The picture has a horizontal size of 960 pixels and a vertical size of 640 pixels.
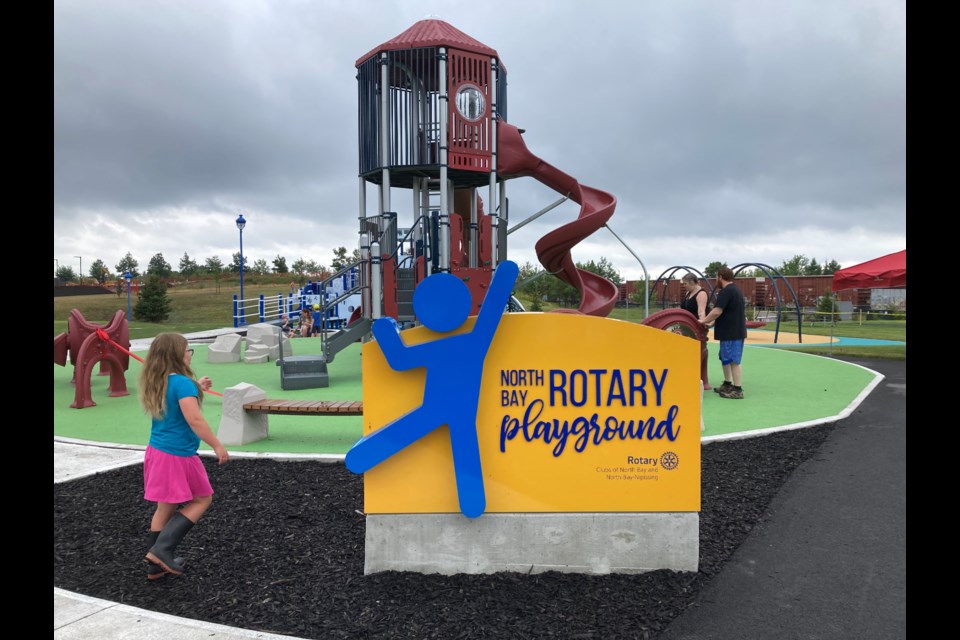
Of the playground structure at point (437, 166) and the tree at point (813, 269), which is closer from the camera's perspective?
the playground structure at point (437, 166)

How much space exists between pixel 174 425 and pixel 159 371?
34cm

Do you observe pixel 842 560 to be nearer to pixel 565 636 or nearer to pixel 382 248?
pixel 565 636

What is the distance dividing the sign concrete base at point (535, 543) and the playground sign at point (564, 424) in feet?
0.25

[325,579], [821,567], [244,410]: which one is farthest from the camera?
[244,410]

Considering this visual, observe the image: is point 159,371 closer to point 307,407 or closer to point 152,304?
point 307,407

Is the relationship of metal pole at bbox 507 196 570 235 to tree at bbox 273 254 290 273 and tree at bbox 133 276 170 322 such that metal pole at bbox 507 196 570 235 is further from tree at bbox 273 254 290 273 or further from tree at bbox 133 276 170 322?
tree at bbox 273 254 290 273

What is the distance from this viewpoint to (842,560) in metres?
4.07

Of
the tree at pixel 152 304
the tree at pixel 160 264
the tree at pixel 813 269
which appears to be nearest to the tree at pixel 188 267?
the tree at pixel 160 264

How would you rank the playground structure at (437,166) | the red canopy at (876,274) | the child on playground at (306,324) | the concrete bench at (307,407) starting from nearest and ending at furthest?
the concrete bench at (307,407)
the playground structure at (437,166)
the red canopy at (876,274)
the child on playground at (306,324)

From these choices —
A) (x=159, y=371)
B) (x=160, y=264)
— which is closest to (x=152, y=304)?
(x=159, y=371)

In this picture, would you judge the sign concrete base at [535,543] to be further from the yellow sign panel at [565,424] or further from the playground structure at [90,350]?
the playground structure at [90,350]

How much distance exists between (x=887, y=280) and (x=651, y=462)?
18.7m

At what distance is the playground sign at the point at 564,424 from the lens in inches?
154

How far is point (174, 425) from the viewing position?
387cm
